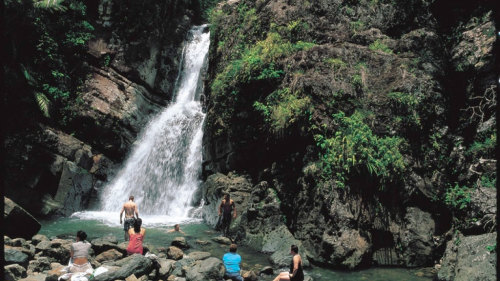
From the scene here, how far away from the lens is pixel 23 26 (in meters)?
17.4

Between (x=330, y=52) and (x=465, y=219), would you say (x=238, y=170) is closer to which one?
(x=330, y=52)

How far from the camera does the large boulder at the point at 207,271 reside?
8.64m

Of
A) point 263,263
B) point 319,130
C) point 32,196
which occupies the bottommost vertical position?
point 263,263

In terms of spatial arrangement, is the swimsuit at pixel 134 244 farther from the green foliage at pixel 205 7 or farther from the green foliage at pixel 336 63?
the green foliage at pixel 205 7

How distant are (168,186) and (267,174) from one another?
7233 mm

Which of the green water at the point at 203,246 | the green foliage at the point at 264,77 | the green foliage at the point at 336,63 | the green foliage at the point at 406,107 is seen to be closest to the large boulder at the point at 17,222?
the green water at the point at 203,246

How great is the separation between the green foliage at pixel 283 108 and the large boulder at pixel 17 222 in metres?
8.59

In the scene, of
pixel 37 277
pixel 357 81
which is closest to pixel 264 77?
pixel 357 81

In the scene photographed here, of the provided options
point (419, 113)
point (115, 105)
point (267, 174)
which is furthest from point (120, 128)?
point (419, 113)

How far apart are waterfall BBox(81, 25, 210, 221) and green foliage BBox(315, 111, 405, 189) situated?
8.50 metres

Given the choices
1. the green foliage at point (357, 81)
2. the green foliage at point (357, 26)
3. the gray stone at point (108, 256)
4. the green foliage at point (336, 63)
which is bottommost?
the gray stone at point (108, 256)

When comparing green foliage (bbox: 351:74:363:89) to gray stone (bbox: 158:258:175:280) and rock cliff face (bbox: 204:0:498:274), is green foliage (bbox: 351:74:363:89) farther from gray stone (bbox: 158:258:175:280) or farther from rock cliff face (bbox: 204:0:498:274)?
gray stone (bbox: 158:258:175:280)

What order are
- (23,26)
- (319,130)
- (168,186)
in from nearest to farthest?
(319,130) → (23,26) → (168,186)

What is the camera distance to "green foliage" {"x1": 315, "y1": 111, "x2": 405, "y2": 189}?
11328 millimetres
